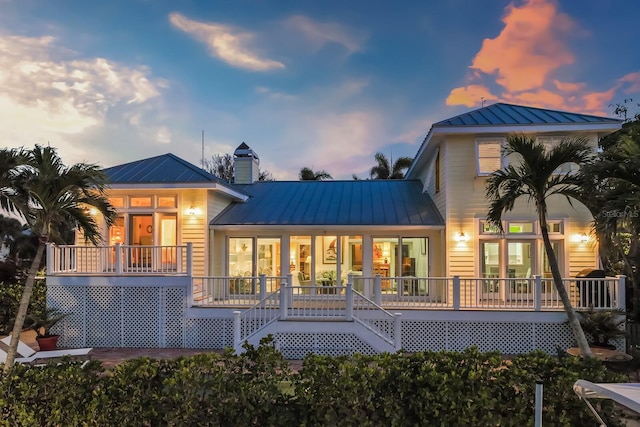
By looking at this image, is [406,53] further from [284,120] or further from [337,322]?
[337,322]

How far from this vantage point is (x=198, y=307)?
34.5 feet

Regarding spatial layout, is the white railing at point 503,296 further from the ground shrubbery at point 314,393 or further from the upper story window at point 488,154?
the ground shrubbery at point 314,393

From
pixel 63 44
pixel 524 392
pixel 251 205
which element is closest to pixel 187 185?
pixel 251 205

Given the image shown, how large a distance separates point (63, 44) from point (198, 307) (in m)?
10.5

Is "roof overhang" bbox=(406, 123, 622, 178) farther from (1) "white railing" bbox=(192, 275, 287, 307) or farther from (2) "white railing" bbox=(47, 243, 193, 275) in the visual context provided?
(2) "white railing" bbox=(47, 243, 193, 275)

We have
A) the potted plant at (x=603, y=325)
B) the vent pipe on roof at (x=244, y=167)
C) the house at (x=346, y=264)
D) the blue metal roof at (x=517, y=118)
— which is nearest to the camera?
the potted plant at (x=603, y=325)

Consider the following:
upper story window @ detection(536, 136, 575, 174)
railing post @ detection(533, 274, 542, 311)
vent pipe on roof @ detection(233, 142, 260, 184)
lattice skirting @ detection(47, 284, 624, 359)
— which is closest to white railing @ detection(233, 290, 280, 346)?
lattice skirting @ detection(47, 284, 624, 359)

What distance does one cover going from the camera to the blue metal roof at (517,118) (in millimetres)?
10789

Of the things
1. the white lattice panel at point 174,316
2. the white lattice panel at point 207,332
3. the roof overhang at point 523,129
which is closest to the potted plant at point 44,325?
the white lattice panel at point 174,316

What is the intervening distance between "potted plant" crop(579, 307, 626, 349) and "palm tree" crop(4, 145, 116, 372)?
11328 mm

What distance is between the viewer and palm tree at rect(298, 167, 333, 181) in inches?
1106

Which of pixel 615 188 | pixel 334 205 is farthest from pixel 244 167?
pixel 615 188

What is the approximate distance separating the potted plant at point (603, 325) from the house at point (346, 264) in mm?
427

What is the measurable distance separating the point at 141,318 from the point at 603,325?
474 inches
